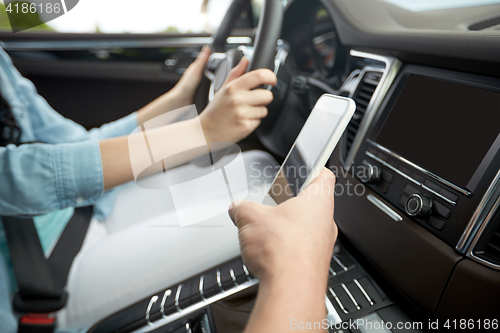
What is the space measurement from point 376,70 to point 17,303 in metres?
0.80

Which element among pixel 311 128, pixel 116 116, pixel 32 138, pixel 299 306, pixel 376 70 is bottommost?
pixel 116 116

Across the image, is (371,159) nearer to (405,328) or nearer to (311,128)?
(311,128)

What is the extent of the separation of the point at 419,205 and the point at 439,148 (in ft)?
0.31

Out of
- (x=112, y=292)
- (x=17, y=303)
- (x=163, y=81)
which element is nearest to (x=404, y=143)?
(x=112, y=292)

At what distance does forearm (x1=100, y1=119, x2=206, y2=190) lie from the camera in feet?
1.80

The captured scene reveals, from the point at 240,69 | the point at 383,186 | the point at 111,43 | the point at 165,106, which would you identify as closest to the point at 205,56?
the point at 165,106

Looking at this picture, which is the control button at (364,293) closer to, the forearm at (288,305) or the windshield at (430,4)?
the forearm at (288,305)

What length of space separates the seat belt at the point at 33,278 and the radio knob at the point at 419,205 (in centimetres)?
61

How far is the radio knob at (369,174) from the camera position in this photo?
Answer: 58 cm

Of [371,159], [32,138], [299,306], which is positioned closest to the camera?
[299,306]

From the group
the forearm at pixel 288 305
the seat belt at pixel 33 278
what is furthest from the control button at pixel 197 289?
the forearm at pixel 288 305

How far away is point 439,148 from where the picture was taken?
1.57 feet

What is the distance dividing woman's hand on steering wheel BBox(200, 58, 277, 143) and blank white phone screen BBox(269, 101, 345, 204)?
0.11 m

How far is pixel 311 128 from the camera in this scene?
492 millimetres
